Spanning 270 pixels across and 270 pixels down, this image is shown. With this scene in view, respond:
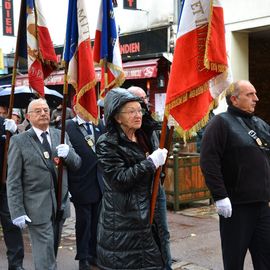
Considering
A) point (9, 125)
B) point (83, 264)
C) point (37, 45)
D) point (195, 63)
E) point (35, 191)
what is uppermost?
point (37, 45)

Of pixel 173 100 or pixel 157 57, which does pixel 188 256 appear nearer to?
pixel 173 100

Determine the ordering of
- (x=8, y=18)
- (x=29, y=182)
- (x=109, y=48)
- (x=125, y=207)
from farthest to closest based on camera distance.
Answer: (x=8, y=18) < (x=109, y=48) < (x=29, y=182) < (x=125, y=207)

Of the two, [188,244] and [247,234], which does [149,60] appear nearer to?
[188,244]

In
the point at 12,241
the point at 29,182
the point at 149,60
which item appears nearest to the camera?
the point at 29,182

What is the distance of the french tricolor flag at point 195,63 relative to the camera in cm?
397

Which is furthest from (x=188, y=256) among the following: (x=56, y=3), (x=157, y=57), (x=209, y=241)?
(x=56, y=3)

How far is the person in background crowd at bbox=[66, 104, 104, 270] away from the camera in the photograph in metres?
5.60

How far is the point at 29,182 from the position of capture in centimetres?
466

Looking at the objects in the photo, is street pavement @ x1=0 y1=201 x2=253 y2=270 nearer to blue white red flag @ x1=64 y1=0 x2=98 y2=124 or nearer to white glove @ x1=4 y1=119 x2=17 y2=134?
white glove @ x1=4 y1=119 x2=17 y2=134

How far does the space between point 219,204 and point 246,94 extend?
99 centimetres

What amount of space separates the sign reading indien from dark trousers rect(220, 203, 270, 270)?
19429 millimetres

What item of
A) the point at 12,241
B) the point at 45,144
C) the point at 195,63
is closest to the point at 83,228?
the point at 12,241

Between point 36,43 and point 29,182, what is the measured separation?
6.09 ft

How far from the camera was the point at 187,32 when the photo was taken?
405cm
